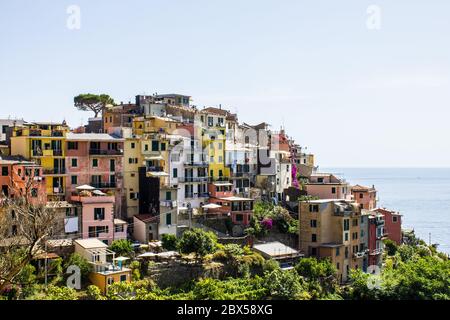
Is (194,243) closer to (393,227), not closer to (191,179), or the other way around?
(191,179)

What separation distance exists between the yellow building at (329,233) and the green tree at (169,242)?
370 inches

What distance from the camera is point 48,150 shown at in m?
33.4

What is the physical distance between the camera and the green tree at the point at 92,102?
2232 inches

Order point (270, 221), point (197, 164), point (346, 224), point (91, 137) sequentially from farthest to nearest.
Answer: point (197, 164)
point (270, 221)
point (346, 224)
point (91, 137)

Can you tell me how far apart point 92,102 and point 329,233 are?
29.5m

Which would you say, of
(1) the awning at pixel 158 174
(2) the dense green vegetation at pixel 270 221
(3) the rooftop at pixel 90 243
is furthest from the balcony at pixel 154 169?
(3) the rooftop at pixel 90 243

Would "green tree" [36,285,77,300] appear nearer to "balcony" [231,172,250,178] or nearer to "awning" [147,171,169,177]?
"awning" [147,171,169,177]

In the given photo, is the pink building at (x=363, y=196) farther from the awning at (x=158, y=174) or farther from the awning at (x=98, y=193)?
the awning at (x=98, y=193)

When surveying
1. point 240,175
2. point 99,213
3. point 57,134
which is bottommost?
point 99,213

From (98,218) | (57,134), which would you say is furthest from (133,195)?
(57,134)

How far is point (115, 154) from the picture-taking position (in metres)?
35.8

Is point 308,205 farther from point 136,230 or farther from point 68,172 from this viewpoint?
point 68,172
